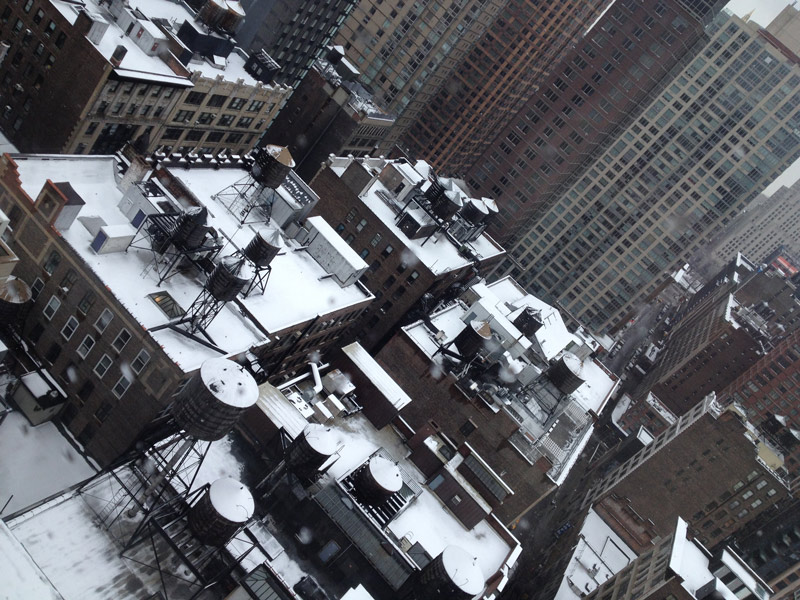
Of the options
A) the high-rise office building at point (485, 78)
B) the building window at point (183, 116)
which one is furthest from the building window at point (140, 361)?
the high-rise office building at point (485, 78)

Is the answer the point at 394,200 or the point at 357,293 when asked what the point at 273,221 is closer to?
the point at 357,293

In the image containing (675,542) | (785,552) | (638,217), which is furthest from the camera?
(638,217)

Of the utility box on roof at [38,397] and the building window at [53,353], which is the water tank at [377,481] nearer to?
the utility box on roof at [38,397]

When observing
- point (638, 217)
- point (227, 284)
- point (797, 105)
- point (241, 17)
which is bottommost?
point (227, 284)

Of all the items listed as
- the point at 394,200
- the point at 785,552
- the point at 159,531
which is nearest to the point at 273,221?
the point at 394,200

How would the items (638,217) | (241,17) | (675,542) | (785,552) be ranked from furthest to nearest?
1. (638,217)
2. (785,552)
3. (241,17)
4. (675,542)

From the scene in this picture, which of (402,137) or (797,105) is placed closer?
(797,105)

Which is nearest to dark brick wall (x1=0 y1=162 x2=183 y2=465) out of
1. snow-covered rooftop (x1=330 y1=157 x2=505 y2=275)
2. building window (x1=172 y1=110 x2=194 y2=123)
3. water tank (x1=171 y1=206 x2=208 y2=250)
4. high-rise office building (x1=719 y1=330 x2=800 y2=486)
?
water tank (x1=171 y1=206 x2=208 y2=250)

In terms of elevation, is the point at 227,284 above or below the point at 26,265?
above
